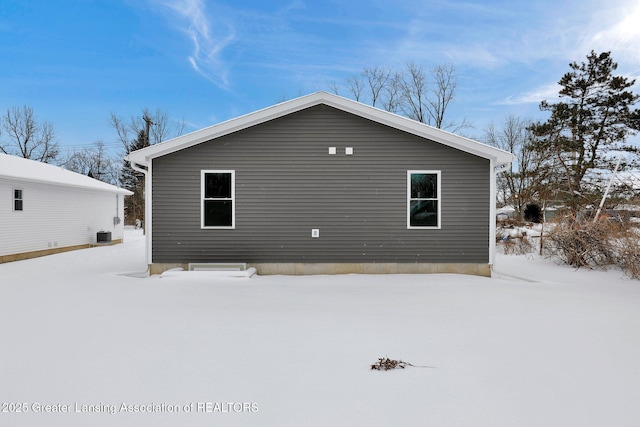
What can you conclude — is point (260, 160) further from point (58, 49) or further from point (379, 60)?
point (58, 49)

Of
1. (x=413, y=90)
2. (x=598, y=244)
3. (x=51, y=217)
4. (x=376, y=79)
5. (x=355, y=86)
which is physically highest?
(x=376, y=79)

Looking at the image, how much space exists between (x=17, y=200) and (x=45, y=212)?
1360 mm

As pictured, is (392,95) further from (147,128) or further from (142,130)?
(142,130)

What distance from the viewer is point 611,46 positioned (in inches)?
723

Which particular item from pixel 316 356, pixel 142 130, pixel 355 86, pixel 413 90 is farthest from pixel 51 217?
pixel 413 90

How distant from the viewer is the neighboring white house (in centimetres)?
1129

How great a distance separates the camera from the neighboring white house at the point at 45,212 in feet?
37.0

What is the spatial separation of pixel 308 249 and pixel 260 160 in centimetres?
236

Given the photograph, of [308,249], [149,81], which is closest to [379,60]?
[149,81]

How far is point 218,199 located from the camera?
8.60m

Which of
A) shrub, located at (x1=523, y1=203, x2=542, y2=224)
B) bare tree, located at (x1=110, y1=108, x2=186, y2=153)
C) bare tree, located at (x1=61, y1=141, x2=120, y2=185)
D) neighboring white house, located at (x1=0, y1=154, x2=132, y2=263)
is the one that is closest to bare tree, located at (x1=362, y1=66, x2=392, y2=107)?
shrub, located at (x1=523, y1=203, x2=542, y2=224)

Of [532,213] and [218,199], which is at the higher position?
[218,199]

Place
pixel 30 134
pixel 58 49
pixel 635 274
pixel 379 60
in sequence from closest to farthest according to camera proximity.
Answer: pixel 635 274 < pixel 379 60 < pixel 58 49 < pixel 30 134

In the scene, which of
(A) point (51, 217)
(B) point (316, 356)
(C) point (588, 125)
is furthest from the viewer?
(C) point (588, 125)
